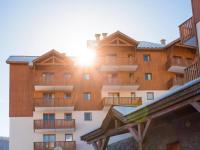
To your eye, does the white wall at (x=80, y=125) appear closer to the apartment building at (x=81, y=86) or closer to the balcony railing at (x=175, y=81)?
the apartment building at (x=81, y=86)

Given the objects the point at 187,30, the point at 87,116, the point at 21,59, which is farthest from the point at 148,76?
the point at 187,30

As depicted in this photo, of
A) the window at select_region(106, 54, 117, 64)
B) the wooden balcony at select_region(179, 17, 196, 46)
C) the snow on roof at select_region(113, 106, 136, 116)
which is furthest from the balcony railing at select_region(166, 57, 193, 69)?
the snow on roof at select_region(113, 106, 136, 116)

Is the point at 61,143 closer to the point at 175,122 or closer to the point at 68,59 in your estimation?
the point at 68,59

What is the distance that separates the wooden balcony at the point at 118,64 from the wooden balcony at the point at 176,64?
3396 mm

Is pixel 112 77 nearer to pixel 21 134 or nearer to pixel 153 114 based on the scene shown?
pixel 21 134

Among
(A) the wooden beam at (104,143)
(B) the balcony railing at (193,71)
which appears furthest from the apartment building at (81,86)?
(B) the balcony railing at (193,71)

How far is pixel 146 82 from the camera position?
41750 mm

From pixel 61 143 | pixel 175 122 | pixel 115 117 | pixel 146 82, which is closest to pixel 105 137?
pixel 115 117

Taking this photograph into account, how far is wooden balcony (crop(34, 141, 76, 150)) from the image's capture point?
38.4m

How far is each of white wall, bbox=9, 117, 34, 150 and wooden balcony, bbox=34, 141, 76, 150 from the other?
104 cm

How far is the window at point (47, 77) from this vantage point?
40.4m

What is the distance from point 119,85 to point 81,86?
4020 millimetres

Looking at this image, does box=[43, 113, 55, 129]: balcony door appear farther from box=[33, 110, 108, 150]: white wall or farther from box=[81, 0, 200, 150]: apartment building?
box=[81, 0, 200, 150]: apartment building

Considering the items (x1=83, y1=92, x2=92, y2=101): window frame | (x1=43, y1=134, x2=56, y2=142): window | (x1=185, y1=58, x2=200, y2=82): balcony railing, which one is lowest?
(x1=43, y1=134, x2=56, y2=142): window
